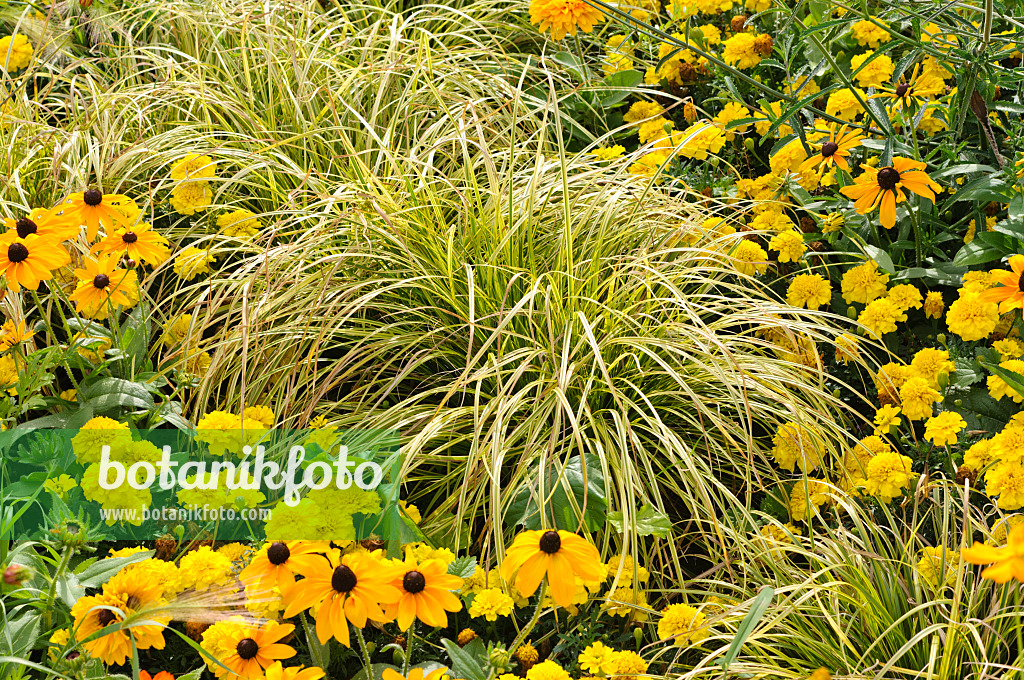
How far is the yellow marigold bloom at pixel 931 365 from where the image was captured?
2.01m

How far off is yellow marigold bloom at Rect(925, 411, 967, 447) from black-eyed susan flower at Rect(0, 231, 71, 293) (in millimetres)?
1718

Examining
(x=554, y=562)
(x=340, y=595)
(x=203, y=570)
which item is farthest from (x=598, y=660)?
(x=203, y=570)

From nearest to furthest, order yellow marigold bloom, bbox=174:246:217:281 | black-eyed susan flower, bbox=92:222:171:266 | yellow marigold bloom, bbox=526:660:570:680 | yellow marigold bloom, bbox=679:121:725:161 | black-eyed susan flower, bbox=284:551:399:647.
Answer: black-eyed susan flower, bbox=284:551:399:647 → yellow marigold bloom, bbox=526:660:570:680 → black-eyed susan flower, bbox=92:222:171:266 → yellow marigold bloom, bbox=174:246:217:281 → yellow marigold bloom, bbox=679:121:725:161

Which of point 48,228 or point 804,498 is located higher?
point 48,228

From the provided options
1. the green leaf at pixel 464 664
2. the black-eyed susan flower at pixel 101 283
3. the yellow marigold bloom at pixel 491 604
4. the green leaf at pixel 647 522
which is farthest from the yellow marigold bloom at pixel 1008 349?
the black-eyed susan flower at pixel 101 283

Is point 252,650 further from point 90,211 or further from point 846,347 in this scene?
point 846,347

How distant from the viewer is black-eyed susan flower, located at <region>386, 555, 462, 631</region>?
4.17 ft

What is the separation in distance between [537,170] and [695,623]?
3.90ft


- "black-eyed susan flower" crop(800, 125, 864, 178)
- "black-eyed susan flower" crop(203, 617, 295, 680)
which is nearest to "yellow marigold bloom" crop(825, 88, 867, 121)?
"black-eyed susan flower" crop(800, 125, 864, 178)

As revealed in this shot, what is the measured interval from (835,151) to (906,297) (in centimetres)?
39

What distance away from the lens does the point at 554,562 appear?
4.26 feet

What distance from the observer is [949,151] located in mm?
2195

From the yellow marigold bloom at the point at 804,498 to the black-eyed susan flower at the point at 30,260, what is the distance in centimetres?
154

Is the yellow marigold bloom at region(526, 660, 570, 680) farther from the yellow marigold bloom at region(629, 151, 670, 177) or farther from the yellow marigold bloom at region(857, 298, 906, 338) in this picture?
the yellow marigold bloom at region(629, 151, 670, 177)
